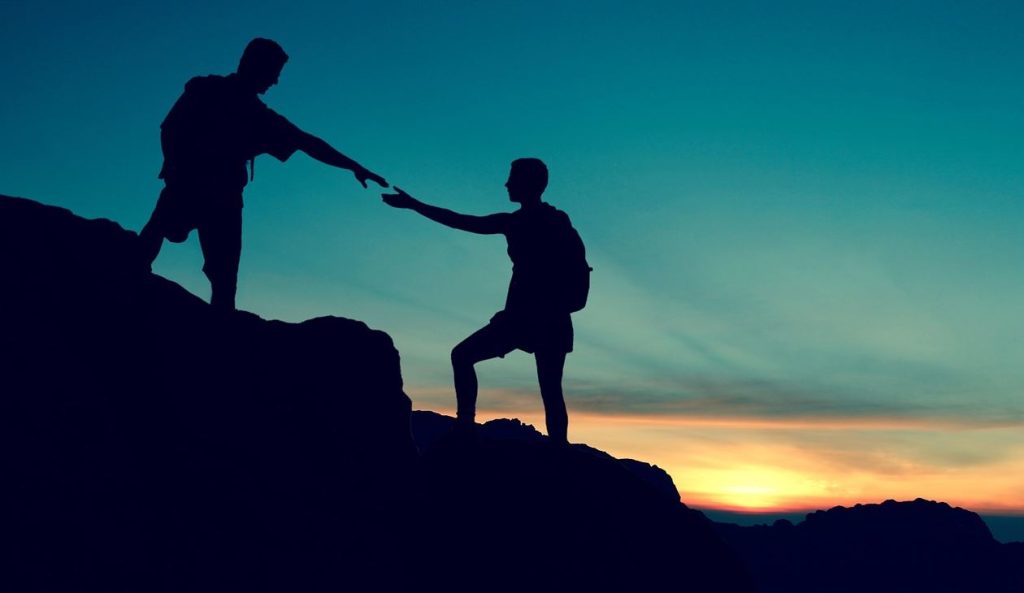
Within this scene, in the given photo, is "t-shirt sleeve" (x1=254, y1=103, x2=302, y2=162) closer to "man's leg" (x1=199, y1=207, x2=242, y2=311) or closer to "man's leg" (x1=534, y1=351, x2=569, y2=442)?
"man's leg" (x1=199, y1=207, x2=242, y2=311)

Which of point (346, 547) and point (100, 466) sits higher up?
point (100, 466)

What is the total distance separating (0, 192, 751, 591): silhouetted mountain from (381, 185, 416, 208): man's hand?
1.71 m

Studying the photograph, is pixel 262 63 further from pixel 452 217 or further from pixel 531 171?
pixel 531 171

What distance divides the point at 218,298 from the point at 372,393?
2.31 metres

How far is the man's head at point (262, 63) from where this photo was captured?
9.66 m

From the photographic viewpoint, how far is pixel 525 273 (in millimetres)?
10211

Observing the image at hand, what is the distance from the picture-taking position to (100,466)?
7781 mm

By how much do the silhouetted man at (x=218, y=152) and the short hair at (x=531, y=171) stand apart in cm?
200

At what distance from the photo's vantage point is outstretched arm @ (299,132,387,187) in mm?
10156

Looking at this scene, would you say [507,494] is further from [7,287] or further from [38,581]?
[7,287]

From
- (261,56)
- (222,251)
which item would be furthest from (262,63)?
(222,251)

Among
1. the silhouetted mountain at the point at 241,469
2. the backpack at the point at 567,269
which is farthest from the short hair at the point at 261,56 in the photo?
the backpack at the point at 567,269

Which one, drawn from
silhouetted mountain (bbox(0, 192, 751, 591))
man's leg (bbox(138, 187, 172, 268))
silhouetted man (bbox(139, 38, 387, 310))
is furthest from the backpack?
man's leg (bbox(138, 187, 172, 268))

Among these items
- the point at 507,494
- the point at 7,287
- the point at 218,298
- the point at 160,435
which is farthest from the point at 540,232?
the point at 7,287
